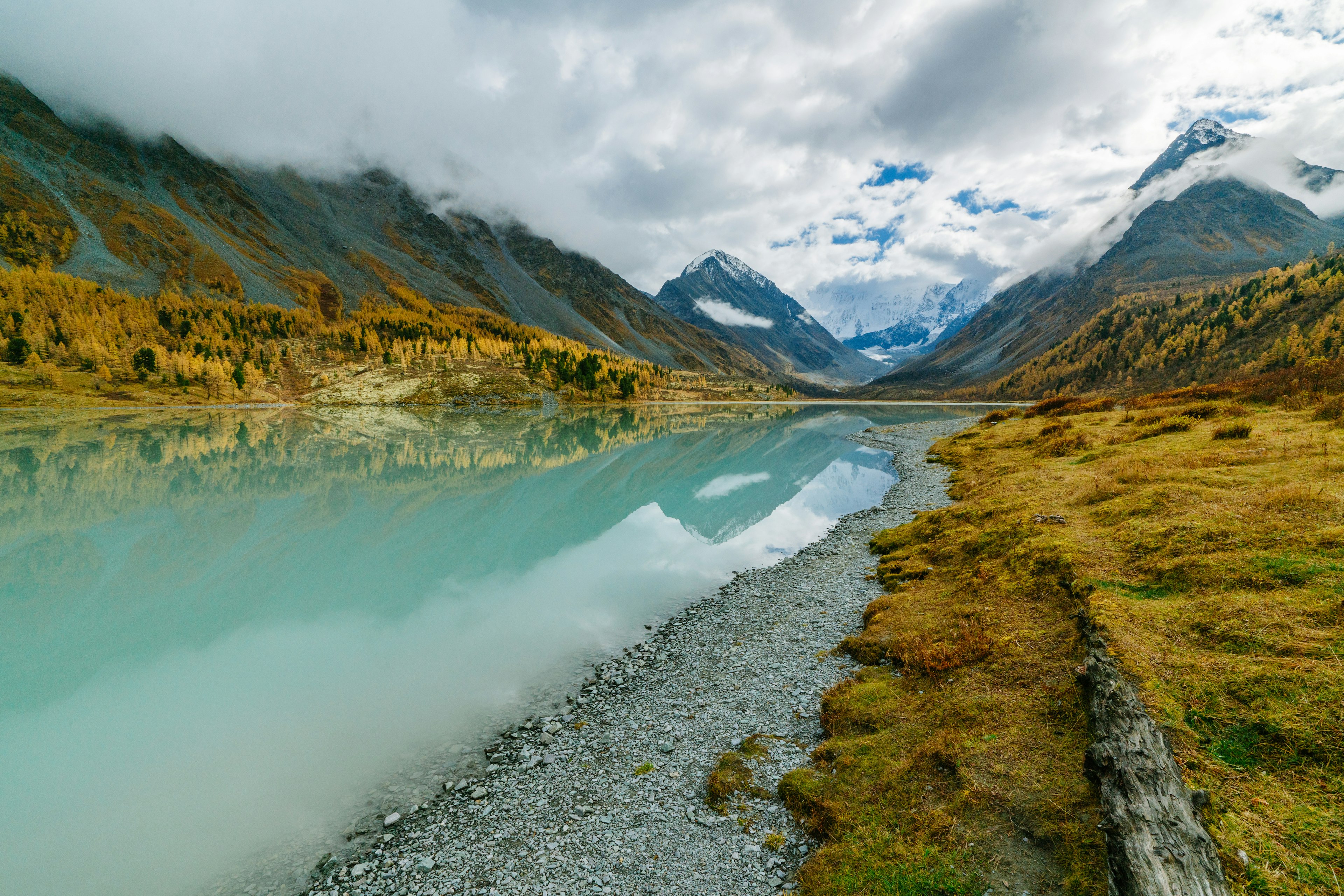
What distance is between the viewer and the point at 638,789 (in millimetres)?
9117

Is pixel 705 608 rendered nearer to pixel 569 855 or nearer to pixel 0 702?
pixel 569 855

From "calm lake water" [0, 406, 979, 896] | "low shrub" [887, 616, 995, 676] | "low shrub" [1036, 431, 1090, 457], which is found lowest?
"calm lake water" [0, 406, 979, 896]

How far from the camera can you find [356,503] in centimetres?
3319

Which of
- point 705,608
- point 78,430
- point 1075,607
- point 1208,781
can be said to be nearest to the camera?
point 1208,781

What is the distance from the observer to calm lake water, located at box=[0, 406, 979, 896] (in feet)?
31.9

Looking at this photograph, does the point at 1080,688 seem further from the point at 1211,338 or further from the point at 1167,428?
the point at 1211,338

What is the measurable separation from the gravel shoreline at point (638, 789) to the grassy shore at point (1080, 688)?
2.93ft

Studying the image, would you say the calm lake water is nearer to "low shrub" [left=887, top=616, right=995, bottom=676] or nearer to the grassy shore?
"low shrub" [left=887, top=616, right=995, bottom=676]

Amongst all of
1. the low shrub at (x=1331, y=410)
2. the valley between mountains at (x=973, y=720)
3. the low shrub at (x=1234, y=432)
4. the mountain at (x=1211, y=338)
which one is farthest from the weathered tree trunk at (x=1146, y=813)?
the mountain at (x=1211, y=338)

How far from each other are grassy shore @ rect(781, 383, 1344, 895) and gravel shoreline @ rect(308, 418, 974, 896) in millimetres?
894

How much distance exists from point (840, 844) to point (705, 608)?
34.9 ft

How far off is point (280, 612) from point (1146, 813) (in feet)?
79.4

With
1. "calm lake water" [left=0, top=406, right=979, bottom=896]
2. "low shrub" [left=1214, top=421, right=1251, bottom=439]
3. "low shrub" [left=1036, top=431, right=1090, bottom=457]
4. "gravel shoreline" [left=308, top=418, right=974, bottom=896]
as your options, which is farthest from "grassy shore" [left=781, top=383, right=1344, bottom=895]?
"low shrub" [left=1036, top=431, right=1090, bottom=457]

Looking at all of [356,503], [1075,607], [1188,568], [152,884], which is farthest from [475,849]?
[356,503]
